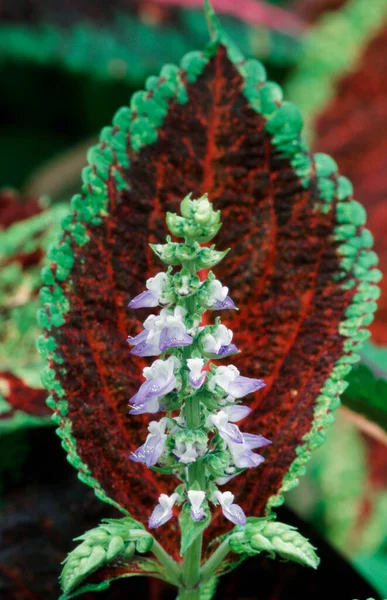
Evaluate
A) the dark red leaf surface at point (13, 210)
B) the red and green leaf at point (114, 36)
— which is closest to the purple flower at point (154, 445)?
the dark red leaf surface at point (13, 210)

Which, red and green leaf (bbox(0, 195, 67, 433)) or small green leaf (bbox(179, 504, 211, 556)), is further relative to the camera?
red and green leaf (bbox(0, 195, 67, 433))

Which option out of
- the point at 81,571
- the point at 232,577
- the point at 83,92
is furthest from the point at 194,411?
the point at 83,92

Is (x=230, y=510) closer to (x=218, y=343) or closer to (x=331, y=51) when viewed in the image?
(x=218, y=343)

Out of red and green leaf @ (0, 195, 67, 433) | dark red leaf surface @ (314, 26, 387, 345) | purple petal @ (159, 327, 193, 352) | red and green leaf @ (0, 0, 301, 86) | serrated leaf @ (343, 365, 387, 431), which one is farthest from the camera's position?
red and green leaf @ (0, 0, 301, 86)

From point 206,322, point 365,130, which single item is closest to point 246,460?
point 206,322

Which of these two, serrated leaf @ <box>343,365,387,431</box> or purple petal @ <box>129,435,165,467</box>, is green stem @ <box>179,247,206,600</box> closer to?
purple petal @ <box>129,435,165,467</box>

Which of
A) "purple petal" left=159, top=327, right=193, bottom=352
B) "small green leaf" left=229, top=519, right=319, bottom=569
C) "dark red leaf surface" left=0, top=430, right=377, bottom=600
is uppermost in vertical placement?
"purple petal" left=159, top=327, right=193, bottom=352

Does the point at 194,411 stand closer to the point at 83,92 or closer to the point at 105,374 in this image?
the point at 105,374

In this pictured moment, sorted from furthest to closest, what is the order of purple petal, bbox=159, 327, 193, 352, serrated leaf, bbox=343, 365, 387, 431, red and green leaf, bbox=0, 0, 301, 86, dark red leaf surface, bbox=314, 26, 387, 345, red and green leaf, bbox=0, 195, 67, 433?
1. red and green leaf, bbox=0, 0, 301, 86
2. dark red leaf surface, bbox=314, 26, 387, 345
3. red and green leaf, bbox=0, 195, 67, 433
4. serrated leaf, bbox=343, 365, 387, 431
5. purple petal, bbox=159, 327, 193, 352

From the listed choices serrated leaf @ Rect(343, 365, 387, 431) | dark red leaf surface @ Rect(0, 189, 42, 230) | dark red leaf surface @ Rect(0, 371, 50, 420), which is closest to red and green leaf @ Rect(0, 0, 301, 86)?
dark red leaf surface @ Rect(0, 189, 42, 230)

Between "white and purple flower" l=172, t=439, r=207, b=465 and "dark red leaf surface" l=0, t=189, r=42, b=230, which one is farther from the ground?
"dark red leaf surface" l=0, t=189, r=42, b=230
